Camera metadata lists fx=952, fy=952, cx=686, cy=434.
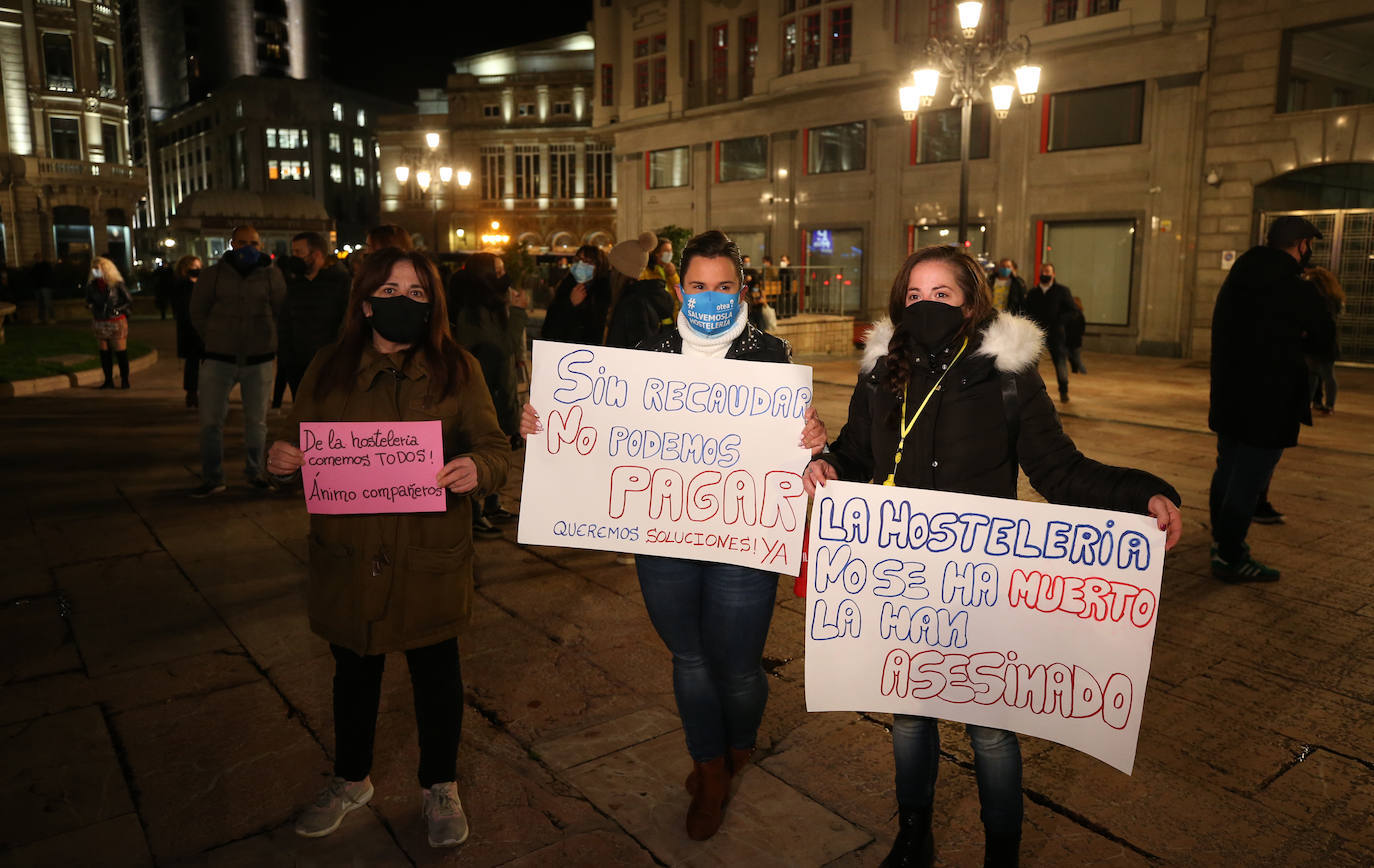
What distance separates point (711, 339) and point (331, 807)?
6.52ft

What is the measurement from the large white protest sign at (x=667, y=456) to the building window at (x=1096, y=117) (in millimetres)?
21756

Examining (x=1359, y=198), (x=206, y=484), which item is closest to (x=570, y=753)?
(x=206, y=484)

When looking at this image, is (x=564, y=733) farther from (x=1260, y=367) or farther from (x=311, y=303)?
(x=311, y=303)

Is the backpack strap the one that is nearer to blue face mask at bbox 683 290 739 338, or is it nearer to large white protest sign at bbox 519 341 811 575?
large white protest sign at bbox 519 341 811 575

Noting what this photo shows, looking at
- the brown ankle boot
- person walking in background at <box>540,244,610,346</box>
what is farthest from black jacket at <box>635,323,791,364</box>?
person walking in background at <box>540,244,610,346</box>

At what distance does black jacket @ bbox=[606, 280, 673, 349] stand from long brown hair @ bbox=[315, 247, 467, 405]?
90.1 inches

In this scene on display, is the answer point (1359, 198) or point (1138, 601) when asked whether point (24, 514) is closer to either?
point (1138, 601)

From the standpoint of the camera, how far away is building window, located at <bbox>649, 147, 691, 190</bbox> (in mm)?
34875

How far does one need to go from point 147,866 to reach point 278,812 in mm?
416

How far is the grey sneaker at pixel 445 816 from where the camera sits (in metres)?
3.04

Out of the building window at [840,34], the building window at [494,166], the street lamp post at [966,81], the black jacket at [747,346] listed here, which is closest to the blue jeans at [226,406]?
the black jacket at [747,346]

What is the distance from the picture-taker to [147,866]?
297 cm

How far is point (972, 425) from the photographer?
2.65m

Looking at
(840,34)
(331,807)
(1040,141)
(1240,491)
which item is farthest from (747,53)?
(331,807)
